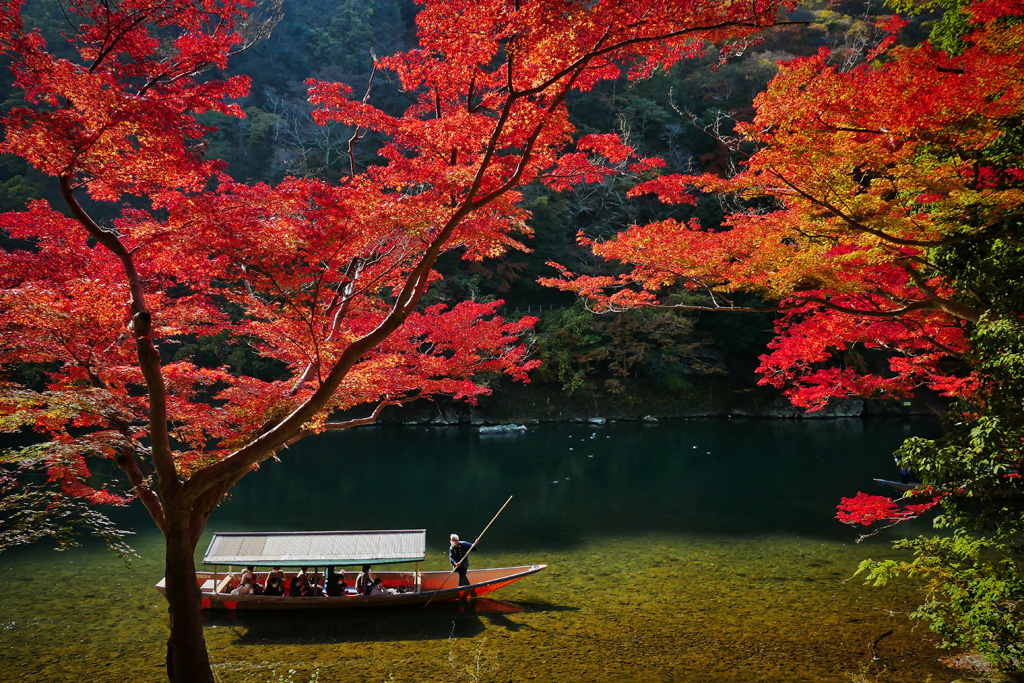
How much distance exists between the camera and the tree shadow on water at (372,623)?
690 cm

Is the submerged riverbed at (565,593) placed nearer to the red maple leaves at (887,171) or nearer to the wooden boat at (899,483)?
the wooden boat at (899,483)

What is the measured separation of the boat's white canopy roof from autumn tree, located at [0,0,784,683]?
176 cm

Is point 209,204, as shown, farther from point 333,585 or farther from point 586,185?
point 586,185

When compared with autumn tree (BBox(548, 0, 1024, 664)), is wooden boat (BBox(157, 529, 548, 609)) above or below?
below

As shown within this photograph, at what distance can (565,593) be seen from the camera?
315 inches

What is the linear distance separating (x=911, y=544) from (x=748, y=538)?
460 centimetres

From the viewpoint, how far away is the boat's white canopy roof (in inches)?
299

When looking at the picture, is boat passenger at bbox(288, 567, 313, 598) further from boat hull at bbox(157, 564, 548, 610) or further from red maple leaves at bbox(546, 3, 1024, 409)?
red maple leaves at bbox(546, 3, 1024, 409)

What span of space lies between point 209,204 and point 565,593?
6470 millimetres

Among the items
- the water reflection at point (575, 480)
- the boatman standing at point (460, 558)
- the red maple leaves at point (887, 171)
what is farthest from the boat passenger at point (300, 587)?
the red maple leaves at point (887, 171)

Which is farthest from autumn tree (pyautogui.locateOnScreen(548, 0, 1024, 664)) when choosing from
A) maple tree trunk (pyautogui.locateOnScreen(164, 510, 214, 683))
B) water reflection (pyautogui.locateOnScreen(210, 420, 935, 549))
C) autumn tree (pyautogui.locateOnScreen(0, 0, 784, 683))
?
maple tree trunk (pyautogui.locateOnScreen(164, 510, 214, 683))

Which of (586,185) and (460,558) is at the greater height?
(586,185)

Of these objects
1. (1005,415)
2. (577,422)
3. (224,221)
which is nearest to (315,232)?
(224,221)

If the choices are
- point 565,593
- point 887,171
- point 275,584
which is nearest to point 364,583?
point 275,584
